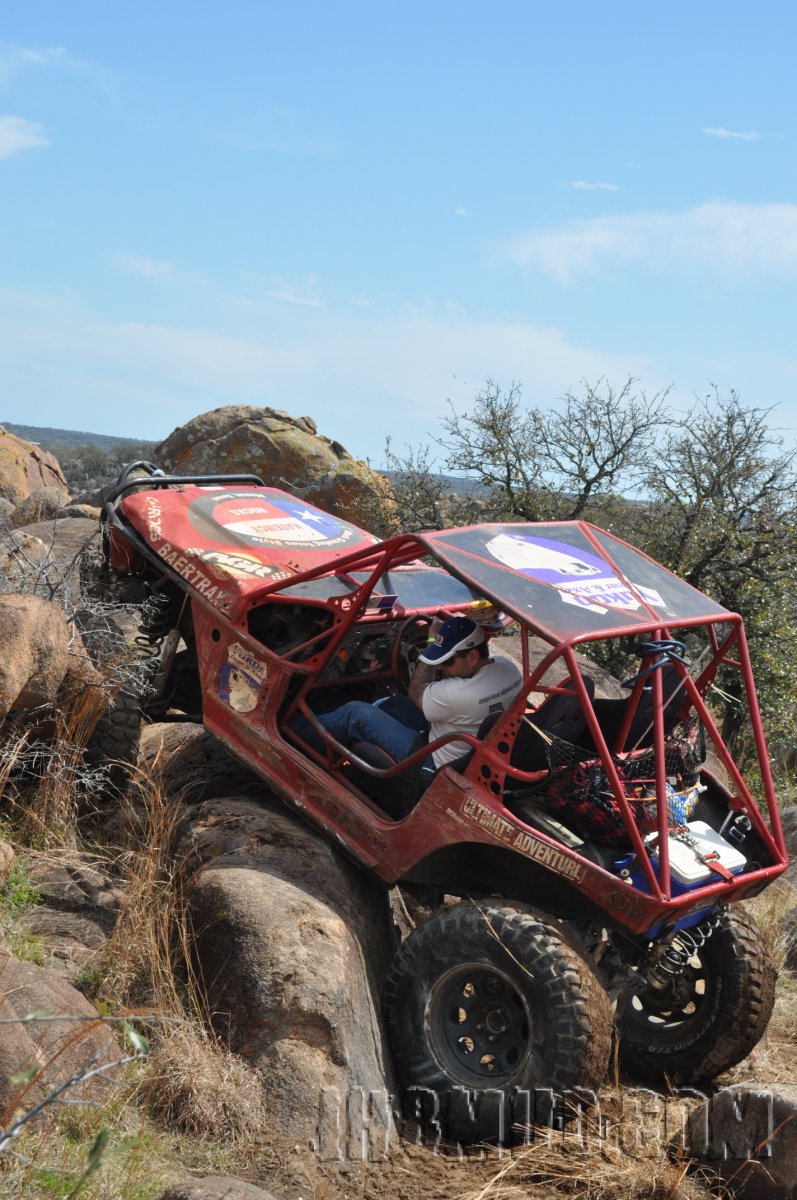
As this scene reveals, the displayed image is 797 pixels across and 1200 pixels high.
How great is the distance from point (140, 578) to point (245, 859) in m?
2.16

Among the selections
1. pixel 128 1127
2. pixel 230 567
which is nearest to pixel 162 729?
pixel 230 567

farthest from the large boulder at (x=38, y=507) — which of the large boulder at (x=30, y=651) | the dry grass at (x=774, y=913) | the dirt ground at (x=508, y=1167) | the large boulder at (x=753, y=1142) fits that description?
the large boulder at (x=753, y=1142)

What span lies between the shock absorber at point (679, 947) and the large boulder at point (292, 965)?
3.72 feet

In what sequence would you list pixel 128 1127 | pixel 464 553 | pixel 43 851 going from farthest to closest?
1. pixel 43 851
2. pixel 464 553
3. pixel 128 1127

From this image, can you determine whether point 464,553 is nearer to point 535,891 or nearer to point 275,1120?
point 535,891

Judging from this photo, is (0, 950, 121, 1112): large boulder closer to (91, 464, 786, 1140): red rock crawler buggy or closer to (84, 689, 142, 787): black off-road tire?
(91, 464, 786, 1140): red rock crawler buggy

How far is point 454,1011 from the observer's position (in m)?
4.64

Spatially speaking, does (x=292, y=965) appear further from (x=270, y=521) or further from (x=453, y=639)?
(x=270, y=521)

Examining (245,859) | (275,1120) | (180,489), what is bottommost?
(275,1120)

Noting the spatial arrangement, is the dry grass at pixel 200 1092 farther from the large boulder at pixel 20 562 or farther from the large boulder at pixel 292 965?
the large boulder at pixel 20 562

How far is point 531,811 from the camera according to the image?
15.7 ft

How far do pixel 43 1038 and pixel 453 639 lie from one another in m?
2.27

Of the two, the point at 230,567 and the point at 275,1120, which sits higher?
the point at 230,567

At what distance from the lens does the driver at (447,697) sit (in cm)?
502
